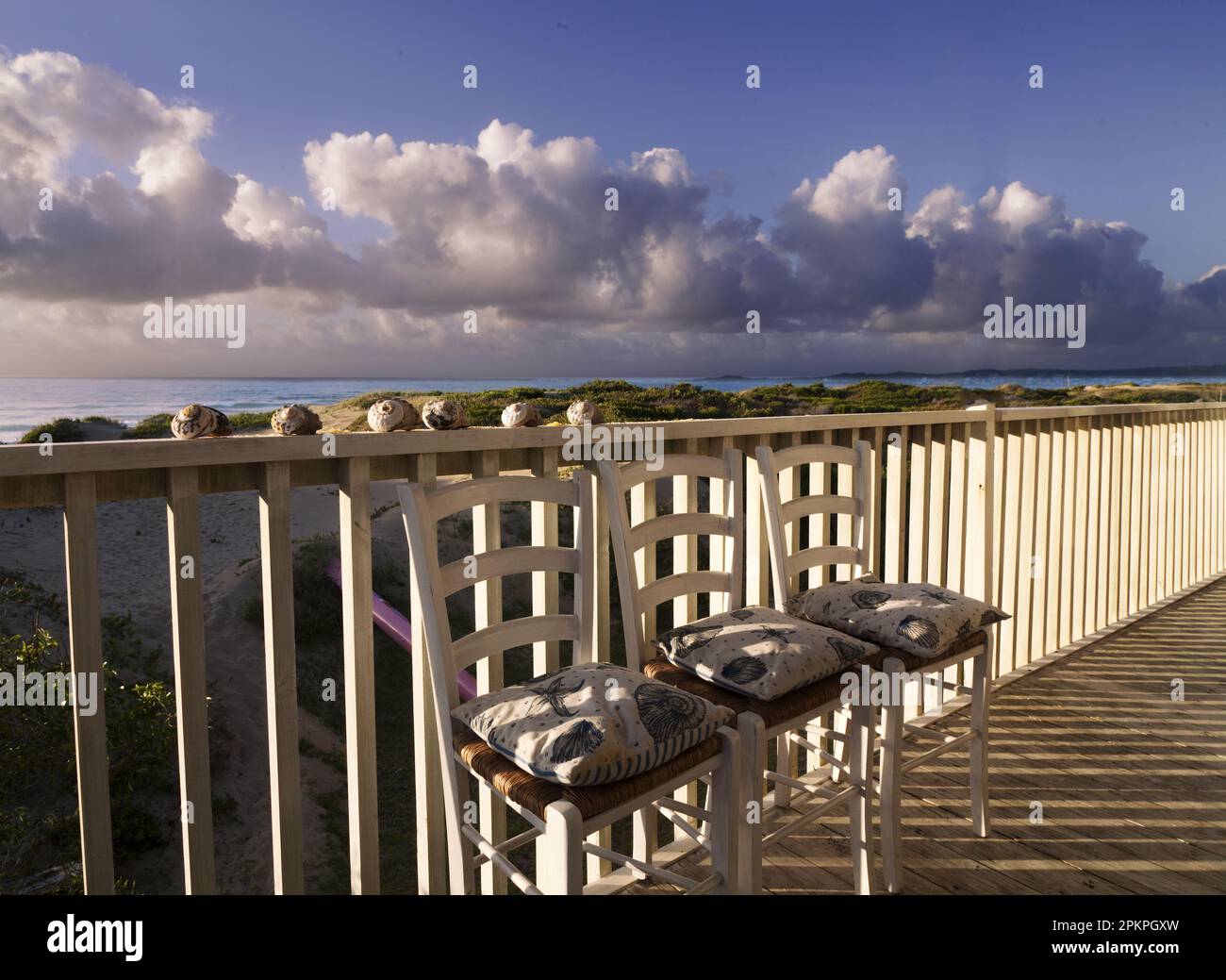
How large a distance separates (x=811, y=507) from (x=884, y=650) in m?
0.49

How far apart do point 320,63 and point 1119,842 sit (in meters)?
22.4

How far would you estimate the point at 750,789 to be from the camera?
5.12ft

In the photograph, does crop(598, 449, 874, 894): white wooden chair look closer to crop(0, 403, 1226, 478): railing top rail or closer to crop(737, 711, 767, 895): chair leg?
crop(737, 711, 767, 895): chair leg

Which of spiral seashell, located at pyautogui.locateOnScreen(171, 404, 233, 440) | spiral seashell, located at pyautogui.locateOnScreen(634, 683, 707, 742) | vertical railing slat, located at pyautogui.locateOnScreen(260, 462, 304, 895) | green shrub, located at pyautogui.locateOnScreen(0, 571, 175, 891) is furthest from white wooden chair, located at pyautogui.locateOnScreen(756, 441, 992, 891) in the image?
green shrub, located at pyautogui.locateOnScreen(0, 571, 175, 891)

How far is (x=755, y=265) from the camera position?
20.0m

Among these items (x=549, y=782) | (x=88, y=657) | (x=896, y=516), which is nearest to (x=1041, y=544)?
(x=896, y=516)

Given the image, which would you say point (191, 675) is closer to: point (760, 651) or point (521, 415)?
point (521, 415)

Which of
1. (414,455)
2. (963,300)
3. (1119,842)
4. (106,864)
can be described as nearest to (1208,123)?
(963,300)

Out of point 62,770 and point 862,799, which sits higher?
point 862,799

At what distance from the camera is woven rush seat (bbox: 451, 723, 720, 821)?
1.23 meters

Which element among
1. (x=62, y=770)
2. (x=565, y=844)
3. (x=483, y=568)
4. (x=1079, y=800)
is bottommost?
(x=62, y=770)

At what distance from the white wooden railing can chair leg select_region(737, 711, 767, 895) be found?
0.48 meters

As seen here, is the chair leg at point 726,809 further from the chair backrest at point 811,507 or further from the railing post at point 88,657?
→ the railing post at point 88,657

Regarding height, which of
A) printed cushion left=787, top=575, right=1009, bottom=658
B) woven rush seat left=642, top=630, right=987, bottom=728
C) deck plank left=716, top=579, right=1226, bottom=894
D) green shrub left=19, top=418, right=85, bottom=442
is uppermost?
green shrub left=19, top=418, right=85, bottom=442
